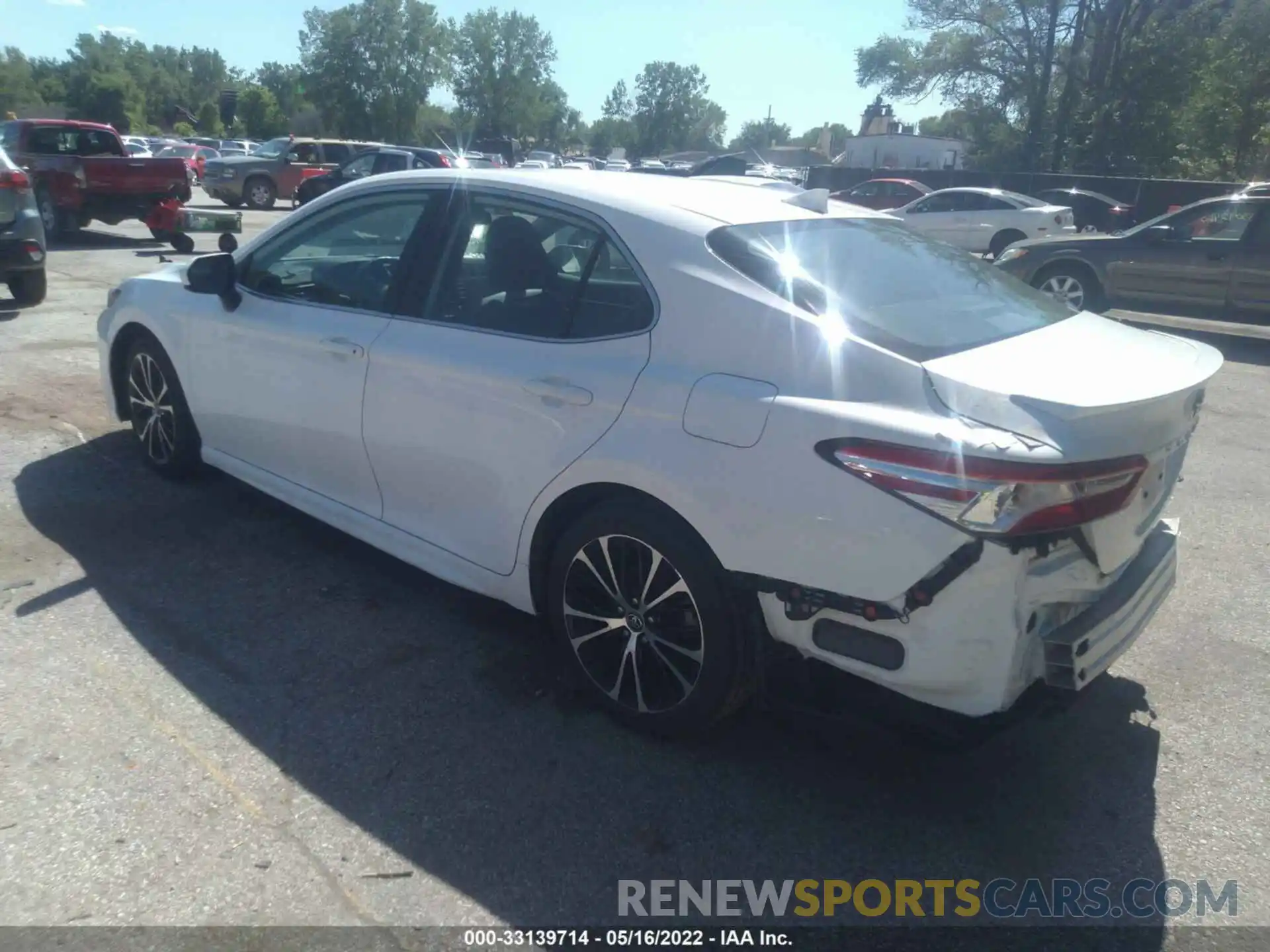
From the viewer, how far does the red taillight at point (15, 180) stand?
9.06m

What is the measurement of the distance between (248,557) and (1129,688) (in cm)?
361

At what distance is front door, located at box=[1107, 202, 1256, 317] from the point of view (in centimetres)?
1154

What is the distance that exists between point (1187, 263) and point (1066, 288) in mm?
1321

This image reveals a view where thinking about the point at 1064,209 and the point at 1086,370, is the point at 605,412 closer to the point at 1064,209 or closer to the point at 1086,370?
the point at 1086,370

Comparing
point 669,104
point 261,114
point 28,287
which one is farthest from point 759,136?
point 28,287

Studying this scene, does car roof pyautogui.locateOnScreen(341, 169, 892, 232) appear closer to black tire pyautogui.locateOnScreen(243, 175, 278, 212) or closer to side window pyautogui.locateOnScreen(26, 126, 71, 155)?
side window pyautogui.locateOnScreen(26, 126, 71, 155)

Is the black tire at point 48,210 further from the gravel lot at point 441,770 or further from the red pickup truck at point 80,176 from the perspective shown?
the gravel lot at point 441,770

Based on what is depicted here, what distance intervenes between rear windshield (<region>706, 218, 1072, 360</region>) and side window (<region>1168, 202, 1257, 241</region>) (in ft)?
31.1

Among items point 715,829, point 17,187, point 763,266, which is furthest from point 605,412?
point 17,187

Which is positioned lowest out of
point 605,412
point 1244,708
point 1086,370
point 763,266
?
point 1244,708

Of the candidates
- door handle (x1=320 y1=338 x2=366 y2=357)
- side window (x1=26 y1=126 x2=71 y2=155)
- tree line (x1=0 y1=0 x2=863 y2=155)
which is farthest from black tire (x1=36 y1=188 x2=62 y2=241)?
tree line (x1=0 y1=0 x2=863 y2=155)

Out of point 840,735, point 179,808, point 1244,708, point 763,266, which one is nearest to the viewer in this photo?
point 179,808

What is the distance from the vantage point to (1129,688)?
3.72 metres

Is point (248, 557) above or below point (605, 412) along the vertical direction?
below
